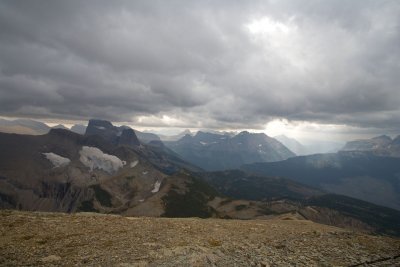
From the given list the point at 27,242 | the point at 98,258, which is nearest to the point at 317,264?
the point at 98,258

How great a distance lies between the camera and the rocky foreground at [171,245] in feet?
67.1

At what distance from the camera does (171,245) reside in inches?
930

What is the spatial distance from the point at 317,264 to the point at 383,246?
1080 centimetres

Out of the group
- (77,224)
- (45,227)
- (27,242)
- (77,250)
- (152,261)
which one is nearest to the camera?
(152,261)

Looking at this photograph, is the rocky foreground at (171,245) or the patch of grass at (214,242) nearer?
the rocky foreground at (171,245)

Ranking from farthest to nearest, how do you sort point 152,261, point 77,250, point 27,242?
point 27,242 < point 77,250 < point 152,261

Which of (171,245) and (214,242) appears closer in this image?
(171,245)

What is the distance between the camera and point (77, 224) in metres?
29.8

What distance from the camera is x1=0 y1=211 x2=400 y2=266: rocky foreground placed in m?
20.5

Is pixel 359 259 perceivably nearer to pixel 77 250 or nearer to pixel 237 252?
pixel 237 252

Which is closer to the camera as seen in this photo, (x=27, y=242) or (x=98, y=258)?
(x=98, y=258)

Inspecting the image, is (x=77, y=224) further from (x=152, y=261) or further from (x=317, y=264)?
(x=317, y=264)

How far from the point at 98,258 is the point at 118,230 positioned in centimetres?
794

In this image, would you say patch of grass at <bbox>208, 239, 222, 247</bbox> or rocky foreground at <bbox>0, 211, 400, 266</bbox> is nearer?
rocky foreground at <bbox>0, 211, 400, 266</bbox>
